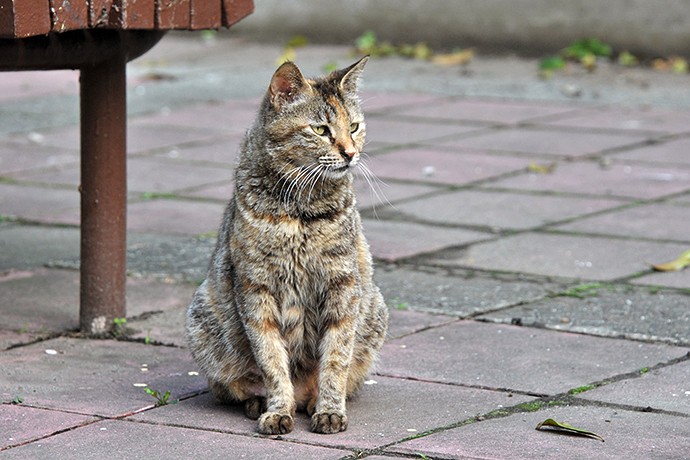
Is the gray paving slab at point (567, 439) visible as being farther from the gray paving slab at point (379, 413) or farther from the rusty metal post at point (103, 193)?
the rusty metal post at point (103, 193)

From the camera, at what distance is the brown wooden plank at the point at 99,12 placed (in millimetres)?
4504

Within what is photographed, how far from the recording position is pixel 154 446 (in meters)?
3.89

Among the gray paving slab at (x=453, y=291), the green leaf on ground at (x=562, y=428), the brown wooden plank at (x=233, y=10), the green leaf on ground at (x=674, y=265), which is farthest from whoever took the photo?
the green leaf on ground at (x=674, y=265)

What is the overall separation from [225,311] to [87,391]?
0.58m

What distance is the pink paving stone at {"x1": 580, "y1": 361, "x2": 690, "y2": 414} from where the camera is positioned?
4.30 m

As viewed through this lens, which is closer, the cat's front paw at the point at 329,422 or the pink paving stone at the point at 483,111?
the cat's front paw at the point at 329,422

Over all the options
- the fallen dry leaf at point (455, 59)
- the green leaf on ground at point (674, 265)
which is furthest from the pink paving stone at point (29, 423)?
the fallen dry leaf at point (455, 59)

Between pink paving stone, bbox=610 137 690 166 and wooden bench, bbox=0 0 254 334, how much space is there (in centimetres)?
425

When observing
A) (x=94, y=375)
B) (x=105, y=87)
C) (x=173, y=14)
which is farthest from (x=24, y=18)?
(x=94, y=375)

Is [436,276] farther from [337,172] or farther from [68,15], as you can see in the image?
[68,15]

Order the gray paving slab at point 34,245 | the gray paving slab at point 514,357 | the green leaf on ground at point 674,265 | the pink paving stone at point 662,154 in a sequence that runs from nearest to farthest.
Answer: the gray paving slab at point 514,357, the green leaf on ground at point 674,265, the gray paving slab at point 34,245, the pink paving stone at point 662,154

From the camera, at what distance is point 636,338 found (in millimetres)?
5094

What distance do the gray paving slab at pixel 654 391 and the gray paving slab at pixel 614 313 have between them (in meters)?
0.45

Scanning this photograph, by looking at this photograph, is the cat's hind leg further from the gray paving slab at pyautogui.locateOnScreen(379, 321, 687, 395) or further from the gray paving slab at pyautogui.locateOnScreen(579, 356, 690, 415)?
the gray paving slab at pyautogui.locateOnScreen(579, 356, 690, 415)
